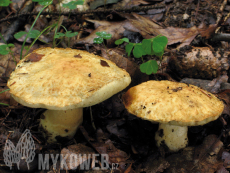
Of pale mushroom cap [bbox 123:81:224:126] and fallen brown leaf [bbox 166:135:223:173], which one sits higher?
pale mushroom cap [bbox 123:81:224:126]

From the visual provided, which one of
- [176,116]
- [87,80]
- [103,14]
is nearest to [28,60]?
[87,80]

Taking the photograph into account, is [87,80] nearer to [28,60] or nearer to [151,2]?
[28,60]

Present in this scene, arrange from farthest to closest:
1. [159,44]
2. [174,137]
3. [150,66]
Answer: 1. [150,66]
2. [159,44]
3. [174,137]

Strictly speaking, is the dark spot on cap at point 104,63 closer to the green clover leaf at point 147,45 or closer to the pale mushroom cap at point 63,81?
the pale mushroom cap at point 63,81

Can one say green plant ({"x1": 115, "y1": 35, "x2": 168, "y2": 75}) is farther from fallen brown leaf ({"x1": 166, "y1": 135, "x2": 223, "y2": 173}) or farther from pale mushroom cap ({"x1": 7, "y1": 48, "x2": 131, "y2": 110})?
fallen brown leaf ({"x1": 166, "y1": 135, "x2": 223, "y2": 173})

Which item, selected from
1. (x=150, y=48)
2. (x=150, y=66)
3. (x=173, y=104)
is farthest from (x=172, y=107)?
(x=150, y=48)

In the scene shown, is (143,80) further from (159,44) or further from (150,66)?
(159,44)

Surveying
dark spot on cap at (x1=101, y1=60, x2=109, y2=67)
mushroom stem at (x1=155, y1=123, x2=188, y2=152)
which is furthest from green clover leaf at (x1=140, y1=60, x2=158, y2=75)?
mushroom stem at (x1=155, y1=123, x2=188, y2=152)
